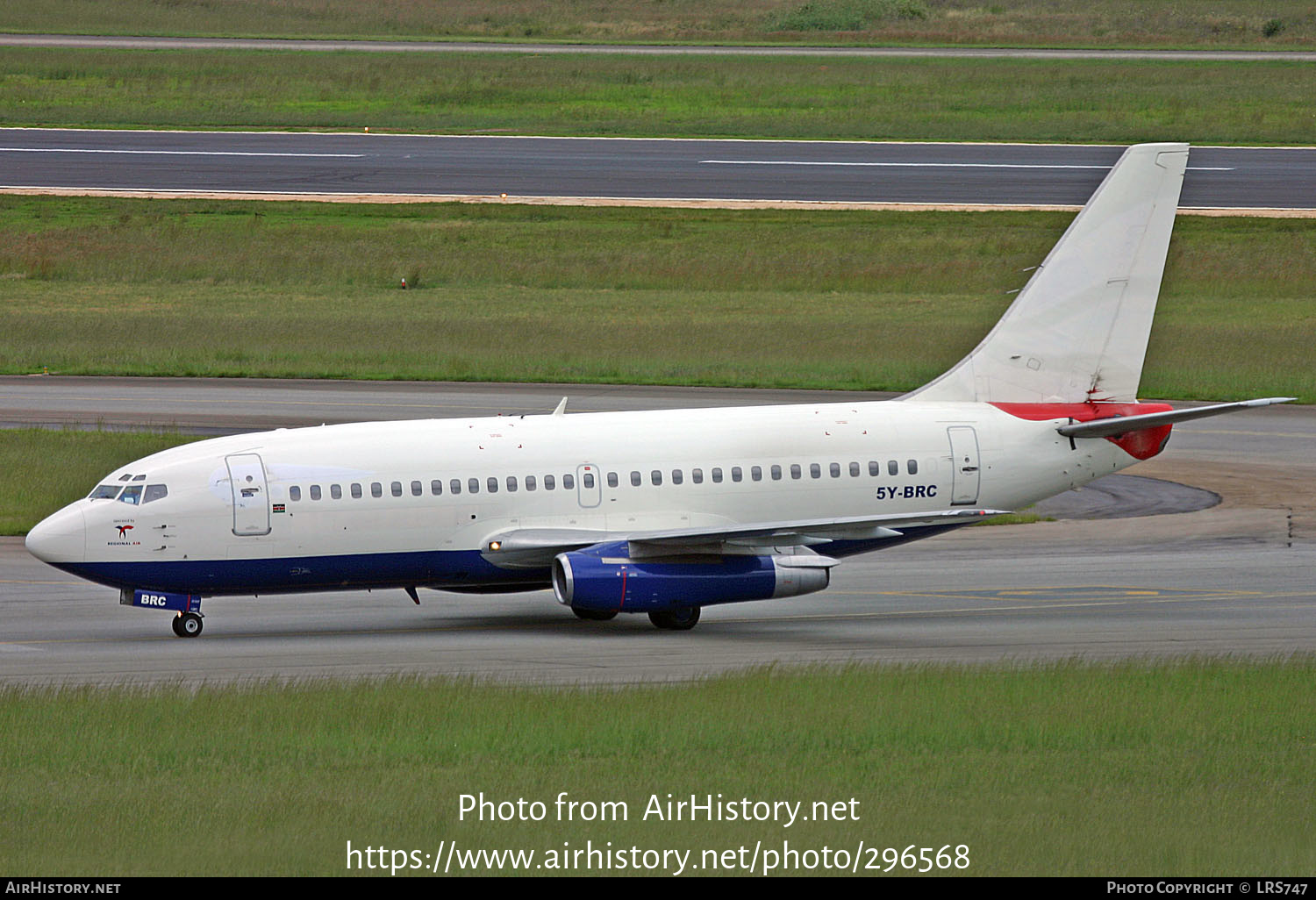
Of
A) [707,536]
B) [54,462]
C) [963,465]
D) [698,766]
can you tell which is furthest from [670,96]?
[698,766]

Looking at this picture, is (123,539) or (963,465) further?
(963,465)

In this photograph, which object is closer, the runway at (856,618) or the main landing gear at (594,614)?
the runway at (856,618)

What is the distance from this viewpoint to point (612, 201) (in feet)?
287

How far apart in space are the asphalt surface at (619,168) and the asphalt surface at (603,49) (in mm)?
26721

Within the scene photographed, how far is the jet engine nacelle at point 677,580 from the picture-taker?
102ft

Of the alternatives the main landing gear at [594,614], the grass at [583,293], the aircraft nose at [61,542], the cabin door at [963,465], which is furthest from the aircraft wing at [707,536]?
the grass at [583,293]

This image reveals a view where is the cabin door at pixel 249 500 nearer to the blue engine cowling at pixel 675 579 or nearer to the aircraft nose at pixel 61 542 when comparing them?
the aircraft nose at pixel 61 542

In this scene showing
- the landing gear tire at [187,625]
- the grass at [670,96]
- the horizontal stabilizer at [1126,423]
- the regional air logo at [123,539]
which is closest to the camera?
the regional air logo at [123,539]

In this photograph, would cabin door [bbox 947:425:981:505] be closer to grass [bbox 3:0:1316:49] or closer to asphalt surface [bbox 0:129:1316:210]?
asphalt surface [bbox 0:129:1316:210]

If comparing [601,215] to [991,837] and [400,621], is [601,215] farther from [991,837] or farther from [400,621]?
[991,837]

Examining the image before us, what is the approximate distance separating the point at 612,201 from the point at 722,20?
70378 millimetres

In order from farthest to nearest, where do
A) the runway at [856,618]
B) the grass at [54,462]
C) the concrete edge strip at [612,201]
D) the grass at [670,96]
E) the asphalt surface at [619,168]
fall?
1. the grass at [670,96]
2. the asphalt surface at [619,168]
3. the concrete edge strip at [612,201]
4. the grass at [54,462]
5. the runway at [856,618]

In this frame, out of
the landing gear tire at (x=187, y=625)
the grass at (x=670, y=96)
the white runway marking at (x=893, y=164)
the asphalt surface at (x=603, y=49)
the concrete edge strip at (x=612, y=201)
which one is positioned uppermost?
the asphalt surface at (x=603, y=49)

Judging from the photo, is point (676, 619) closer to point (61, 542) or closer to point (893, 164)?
point (61, 542)
